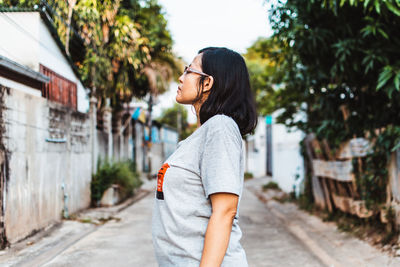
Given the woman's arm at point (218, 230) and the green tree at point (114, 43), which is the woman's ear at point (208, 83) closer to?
the woman's arm at point (218, 230)

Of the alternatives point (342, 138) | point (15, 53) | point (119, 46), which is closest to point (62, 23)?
point (15, 53)

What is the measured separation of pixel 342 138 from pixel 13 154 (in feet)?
16.4

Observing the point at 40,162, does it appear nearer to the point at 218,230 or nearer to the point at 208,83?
the point at 208,83

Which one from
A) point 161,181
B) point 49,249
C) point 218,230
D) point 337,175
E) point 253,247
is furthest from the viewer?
point 337,175

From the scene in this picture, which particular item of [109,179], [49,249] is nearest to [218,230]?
[49,249]

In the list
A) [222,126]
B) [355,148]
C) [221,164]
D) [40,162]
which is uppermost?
[222,126]

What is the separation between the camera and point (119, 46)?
8508mm

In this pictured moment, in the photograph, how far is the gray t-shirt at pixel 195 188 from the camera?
1.23 m

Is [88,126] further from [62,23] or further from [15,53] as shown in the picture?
[15,53]

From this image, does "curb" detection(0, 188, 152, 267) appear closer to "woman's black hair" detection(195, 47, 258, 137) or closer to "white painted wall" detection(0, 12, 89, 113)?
"white painted wall" detection(0, 12, 89, 113)

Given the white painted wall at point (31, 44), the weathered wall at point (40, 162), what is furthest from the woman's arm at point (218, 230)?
the weathered wall at point (40, 162)

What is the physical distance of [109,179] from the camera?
979 centimetres

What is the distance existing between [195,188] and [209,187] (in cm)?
7

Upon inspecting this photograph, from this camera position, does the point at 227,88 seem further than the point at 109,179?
No
